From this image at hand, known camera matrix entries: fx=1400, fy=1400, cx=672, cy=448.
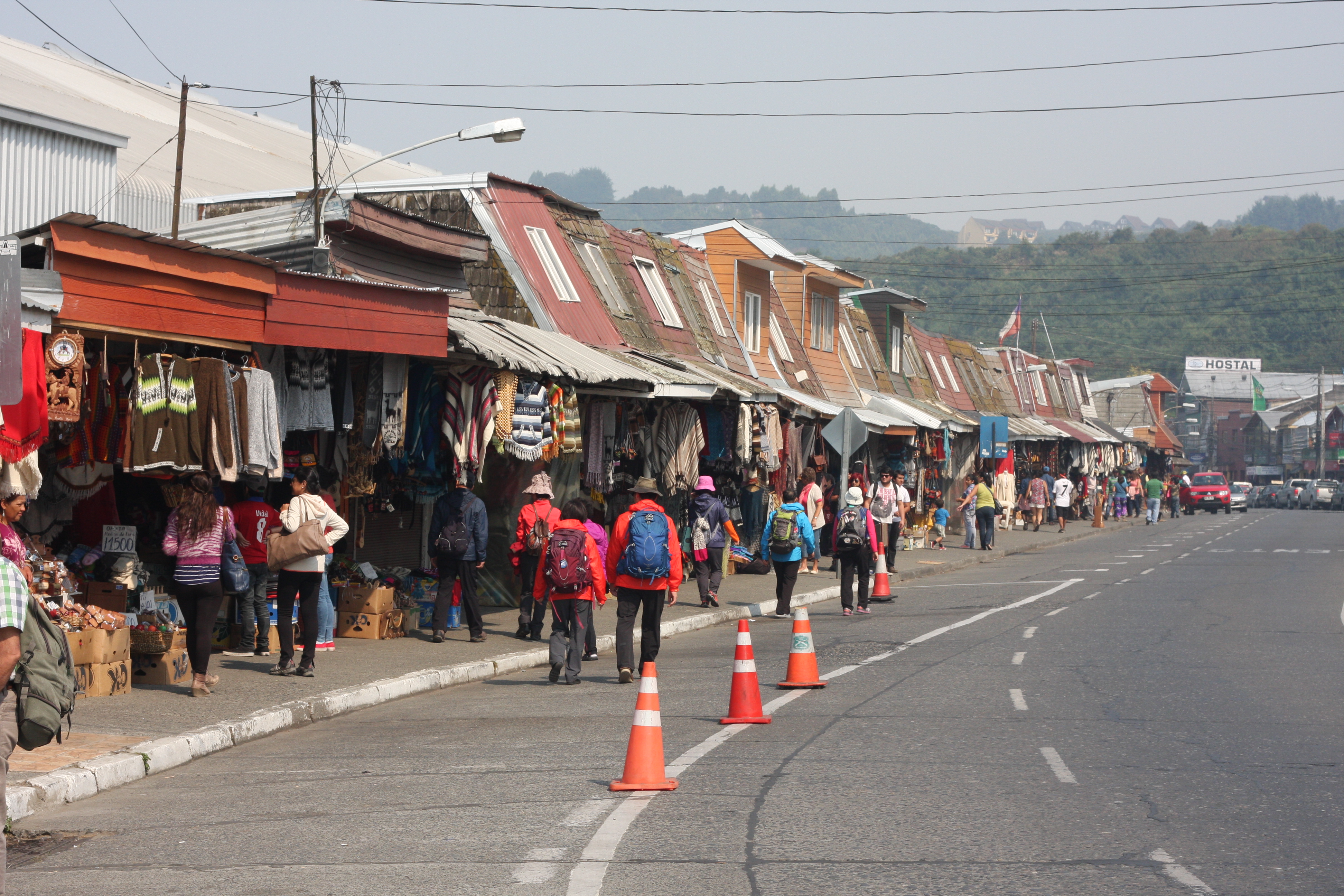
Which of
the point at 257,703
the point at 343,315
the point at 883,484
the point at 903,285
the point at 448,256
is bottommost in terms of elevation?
the point at 257,703

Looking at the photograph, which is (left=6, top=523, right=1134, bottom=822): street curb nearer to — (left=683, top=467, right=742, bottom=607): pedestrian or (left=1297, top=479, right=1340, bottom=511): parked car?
(left=683, top=467, right=742, bottom=607): pedestrian

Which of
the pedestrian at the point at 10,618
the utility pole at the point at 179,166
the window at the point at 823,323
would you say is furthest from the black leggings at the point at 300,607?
the window at the point at 823,323

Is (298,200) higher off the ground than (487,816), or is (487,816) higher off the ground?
(298,200)

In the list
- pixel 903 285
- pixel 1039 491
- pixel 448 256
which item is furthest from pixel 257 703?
pixel 903 285

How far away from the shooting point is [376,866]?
652cm

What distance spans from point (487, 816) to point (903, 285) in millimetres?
129126

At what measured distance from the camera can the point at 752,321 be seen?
3409cm

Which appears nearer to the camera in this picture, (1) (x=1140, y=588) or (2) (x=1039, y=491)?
(1) (x=1140, y=588)

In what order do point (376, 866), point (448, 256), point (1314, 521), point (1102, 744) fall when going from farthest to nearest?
point (1314, 521) < point (448, 256) < point (1102, 744) < point (376, 866)

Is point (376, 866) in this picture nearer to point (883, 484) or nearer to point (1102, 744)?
point (1102, 744)

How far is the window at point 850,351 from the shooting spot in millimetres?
41656

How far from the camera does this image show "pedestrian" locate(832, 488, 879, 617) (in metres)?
19.6

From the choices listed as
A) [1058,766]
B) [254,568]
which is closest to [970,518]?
[254,568]

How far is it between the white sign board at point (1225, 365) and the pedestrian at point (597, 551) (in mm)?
124785
